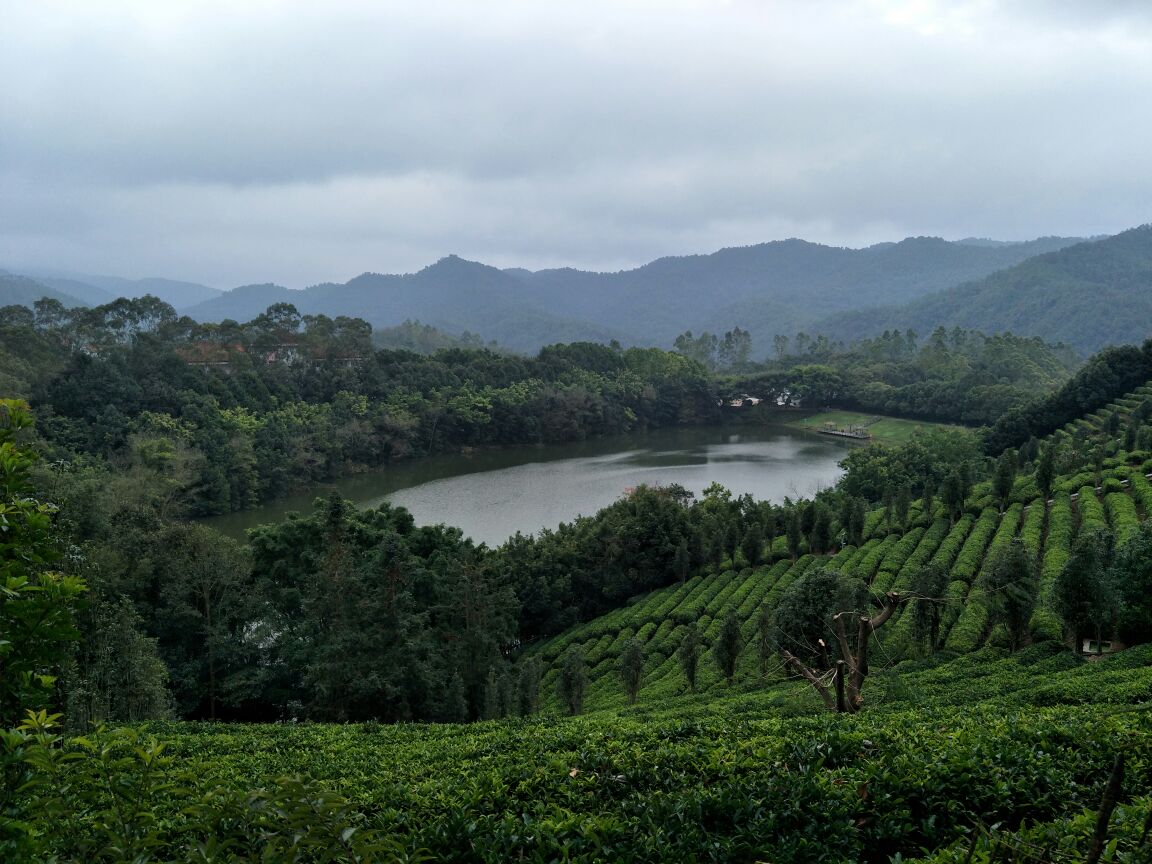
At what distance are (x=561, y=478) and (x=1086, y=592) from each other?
3267cm

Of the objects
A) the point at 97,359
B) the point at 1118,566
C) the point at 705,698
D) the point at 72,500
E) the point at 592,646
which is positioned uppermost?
the point at 97,359

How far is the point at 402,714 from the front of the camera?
13.2m

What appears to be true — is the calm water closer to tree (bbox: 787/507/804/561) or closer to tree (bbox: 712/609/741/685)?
tree (bbox: 787/507/804/561)

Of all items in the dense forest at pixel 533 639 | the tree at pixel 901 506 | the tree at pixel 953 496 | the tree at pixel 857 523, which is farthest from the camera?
the tree at pixel 901 506

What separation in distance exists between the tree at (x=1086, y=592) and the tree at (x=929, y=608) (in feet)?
6.95

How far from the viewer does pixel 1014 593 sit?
13547 millimetres

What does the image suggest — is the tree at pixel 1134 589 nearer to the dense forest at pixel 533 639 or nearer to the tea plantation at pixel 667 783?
the dense forest at pixel 533 639

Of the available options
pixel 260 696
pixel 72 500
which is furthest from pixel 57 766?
pixel 72 500

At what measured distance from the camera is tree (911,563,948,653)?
1462 centimetres

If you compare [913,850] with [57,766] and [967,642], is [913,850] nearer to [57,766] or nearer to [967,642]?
[57,766]

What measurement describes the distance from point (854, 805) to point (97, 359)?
45649 mm

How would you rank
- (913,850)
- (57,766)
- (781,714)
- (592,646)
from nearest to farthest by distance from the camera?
1. (57,766)
2. (913,850)
3. (781,714)
4. (592,646)

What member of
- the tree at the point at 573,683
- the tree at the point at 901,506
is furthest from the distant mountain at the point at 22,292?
the tree at the point at 573,683

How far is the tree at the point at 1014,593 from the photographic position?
13.7m
